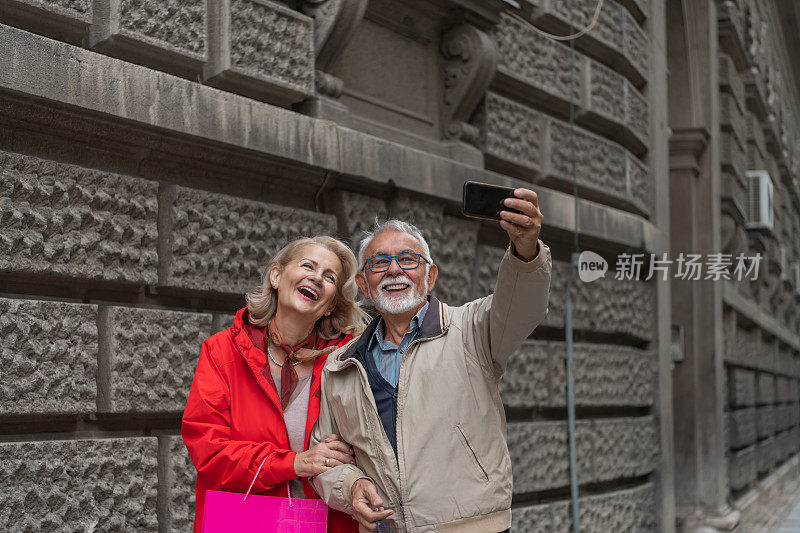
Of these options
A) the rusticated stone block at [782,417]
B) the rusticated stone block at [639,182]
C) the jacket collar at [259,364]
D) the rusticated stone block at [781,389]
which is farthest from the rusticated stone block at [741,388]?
the jacket collar at [259,364]

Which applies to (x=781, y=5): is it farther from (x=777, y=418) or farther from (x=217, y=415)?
(x=217, y=415)

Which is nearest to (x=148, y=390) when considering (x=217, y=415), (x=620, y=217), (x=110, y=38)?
(x=217, y=415)

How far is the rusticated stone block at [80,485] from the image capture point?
3.19m

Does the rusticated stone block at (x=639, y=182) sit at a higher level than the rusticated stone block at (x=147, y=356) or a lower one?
higher

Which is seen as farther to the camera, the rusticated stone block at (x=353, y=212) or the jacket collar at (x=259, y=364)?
the rusticated stone block at (x=353, y=212)

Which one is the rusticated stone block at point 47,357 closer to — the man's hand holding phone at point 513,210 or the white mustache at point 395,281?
the white mustache at point 395,281

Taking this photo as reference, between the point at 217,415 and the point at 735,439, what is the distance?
908 cm

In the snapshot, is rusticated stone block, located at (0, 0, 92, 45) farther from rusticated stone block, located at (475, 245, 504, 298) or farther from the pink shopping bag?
rusticated stone block, located at (475, 245, 504, 298)

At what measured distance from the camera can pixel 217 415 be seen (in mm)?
2779

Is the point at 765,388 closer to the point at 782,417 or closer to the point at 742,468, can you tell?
the point at 782,417

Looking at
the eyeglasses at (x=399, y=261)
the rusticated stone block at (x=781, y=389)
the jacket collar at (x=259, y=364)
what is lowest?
the rusticated stone block at (x=781, y=389)

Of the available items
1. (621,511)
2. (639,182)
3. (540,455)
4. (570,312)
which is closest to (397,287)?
(540,455)

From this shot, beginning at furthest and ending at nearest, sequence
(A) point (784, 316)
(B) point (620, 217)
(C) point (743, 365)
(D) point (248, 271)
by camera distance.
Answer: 1. (A) point (784, 316)
2. (C) point (743, 365)
3. (B) point (620, 217)
4. (D) point (248, 271)

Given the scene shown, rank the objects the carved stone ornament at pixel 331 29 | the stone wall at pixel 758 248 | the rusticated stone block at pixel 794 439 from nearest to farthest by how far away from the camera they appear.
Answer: the carved stone ornament at pixel 331 29
the stone wall at pixel 758 248
the rusticated stone block at pixel 794 439
